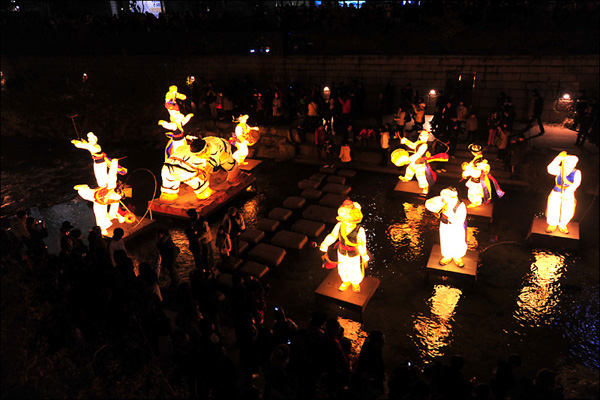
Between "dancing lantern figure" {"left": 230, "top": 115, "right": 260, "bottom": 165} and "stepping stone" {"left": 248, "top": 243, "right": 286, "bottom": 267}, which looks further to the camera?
"dancing lantern figure" {"left": 230, "top": 115, "right": 260, "bottom": 165}

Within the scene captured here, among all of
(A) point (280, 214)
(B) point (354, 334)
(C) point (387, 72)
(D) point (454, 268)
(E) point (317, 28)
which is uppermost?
(E) point (317, 28)

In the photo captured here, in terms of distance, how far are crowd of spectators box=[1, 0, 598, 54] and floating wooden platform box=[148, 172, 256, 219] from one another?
9.62m

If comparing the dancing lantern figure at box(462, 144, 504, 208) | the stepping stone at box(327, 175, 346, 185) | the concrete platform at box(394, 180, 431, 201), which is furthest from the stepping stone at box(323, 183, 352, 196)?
the dancing lantern figure at box(462, 144, 504, 208)

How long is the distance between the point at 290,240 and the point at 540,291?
5066 mm

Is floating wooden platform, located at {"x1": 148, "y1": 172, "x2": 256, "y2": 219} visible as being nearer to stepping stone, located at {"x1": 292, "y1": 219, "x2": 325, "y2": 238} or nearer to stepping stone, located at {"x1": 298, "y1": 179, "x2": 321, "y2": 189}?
stepping stone, located at {"x1": 298, "y1": 179, "x2": 321, "y2": 189}

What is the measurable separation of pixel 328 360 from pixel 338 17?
17.3 metres

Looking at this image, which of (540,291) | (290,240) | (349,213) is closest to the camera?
(349,213)

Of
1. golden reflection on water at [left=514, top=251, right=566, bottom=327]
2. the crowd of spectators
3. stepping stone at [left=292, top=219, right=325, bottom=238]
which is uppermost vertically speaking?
the crowd of spectators

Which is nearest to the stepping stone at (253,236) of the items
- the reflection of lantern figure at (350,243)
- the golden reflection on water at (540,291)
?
the reflection of lantern figure at (350,243)

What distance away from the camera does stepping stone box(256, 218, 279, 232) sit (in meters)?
9.55

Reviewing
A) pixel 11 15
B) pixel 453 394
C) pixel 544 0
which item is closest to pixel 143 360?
pixel 453 394

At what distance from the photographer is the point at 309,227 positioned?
9.33 m

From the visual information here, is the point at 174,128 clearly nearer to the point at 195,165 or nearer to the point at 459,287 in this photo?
the point at 195,165

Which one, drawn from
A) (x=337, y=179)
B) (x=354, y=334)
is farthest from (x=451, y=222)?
(x=337, y=179)
